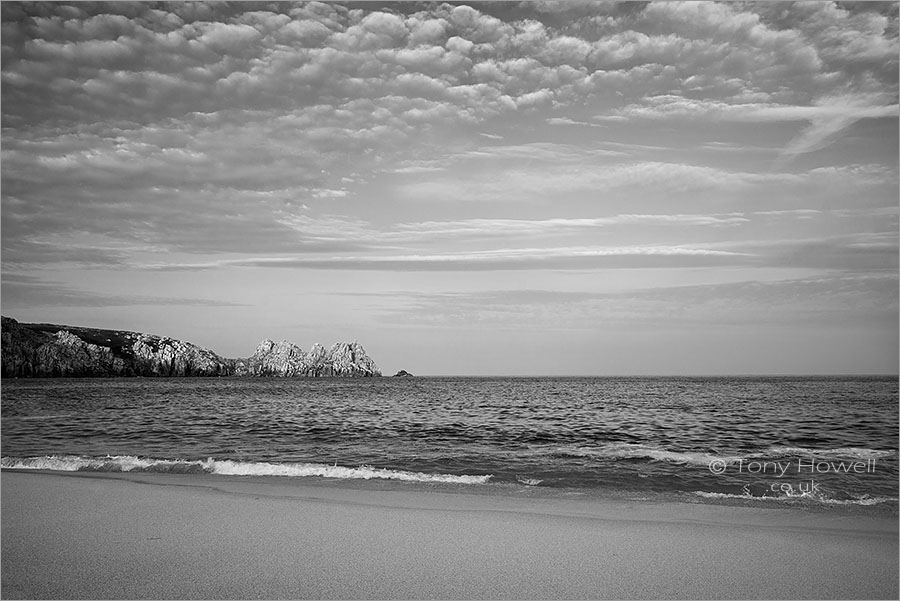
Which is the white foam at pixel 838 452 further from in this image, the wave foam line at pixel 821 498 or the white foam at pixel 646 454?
the wave foam line at pixel 821 498

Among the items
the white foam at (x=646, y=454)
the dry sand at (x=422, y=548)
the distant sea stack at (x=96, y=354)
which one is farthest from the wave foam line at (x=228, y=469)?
the distant sea stack at (x=96, y=354)

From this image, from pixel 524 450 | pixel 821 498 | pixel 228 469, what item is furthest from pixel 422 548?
pixel 524 450

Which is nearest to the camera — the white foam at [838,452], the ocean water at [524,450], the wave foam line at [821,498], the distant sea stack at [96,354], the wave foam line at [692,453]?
the wave foam line at [821,498]

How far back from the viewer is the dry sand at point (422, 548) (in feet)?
19.2

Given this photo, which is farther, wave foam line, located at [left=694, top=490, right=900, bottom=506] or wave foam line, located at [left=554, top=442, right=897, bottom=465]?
wave foam line, located at [left=554, top=442, right=897, bottom=465]

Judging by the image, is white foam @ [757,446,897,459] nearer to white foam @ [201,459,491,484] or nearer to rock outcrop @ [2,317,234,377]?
white foam @ [201,459,491,484]

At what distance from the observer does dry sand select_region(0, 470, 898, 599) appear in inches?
231

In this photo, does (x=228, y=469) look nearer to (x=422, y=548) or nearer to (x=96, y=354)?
(x=422, y=548)

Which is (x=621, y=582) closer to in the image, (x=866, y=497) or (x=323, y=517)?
(x=323, y=517)

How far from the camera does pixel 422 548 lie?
699 centimetres

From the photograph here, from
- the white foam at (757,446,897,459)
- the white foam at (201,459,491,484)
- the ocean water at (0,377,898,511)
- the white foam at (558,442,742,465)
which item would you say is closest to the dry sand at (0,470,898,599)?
the white foam at (201,459,491,484)

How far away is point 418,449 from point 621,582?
14.3 metres

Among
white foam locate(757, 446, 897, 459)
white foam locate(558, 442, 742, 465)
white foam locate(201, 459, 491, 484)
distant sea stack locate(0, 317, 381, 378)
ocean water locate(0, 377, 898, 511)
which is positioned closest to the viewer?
white foam locate(201, 459, 491, 484)

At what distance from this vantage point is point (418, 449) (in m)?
19.8
